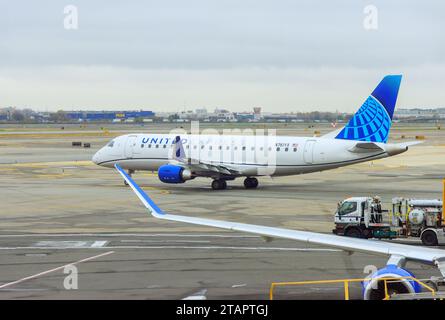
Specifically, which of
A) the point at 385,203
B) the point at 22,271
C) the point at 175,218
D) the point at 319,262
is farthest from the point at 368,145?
the point at 175,218

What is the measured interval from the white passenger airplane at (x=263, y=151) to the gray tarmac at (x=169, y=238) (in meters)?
1.78

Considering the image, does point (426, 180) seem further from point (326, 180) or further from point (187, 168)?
point (187, 168)

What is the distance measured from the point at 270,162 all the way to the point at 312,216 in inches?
601

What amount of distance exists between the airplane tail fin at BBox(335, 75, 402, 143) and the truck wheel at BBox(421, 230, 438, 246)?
22.5 m

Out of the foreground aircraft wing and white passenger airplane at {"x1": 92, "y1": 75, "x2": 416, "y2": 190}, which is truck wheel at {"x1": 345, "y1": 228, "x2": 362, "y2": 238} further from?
white passenger airplane at {"x1": 92, "y1": 75, "x2": 416, "y2": 190}

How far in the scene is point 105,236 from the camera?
36469 millimetres

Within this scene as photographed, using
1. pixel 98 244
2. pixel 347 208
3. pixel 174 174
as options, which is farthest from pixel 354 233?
pixel 174 174

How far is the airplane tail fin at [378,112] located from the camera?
5444 cm

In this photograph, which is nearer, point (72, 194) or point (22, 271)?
point (22, 271)

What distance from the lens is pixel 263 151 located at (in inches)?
2307

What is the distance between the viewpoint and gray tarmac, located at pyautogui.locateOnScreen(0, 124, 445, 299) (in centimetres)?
2459

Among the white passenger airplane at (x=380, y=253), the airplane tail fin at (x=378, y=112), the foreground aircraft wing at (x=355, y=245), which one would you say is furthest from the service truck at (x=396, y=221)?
the airplane tail fin at (x=378, y=112)

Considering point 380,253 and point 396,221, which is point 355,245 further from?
point 396,221

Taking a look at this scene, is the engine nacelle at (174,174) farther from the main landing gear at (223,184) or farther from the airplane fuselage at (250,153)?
the main landing gear at (223,184)
